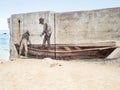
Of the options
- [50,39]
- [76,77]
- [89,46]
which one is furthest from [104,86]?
[50,39]

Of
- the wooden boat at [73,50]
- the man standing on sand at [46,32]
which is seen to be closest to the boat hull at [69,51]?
the wooden boat at [73,50]

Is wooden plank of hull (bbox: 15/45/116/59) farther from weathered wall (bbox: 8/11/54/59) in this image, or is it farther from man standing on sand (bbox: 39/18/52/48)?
weathered wall (bbox: 8/11/54/59)

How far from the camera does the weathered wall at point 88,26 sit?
1166 centimetres

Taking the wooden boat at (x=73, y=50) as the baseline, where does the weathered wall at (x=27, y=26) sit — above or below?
above

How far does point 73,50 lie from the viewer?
12.8 m

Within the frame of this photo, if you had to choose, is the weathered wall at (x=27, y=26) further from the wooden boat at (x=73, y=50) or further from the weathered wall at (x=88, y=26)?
the weathered wall at (x=88, y=26)

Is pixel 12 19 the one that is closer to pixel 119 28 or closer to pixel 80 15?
pixel 80 15

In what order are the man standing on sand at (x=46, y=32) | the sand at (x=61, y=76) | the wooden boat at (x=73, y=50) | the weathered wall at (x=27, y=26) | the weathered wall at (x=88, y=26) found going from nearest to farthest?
the sand at (x=61, y=76)
the weathered wall at (x=88, y=26)
the wooden boat at (x=73, y=50)
the man standing on sand at (x=46, y=32)
the weathered wall at (x=27, y=26)

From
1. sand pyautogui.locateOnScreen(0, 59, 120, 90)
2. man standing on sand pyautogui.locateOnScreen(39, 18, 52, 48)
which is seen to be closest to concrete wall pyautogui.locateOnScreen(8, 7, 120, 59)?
man standing on sand pyautogui.locateOnScreen(39, 18, 52, 48)

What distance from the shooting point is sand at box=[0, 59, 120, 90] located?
29.5 feet

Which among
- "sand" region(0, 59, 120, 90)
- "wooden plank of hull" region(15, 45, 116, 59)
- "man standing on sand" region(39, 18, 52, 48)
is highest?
"man standing on sand" region(39, 18, 52, 48)

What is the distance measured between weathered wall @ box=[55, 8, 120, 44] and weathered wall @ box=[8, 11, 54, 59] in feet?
2.45

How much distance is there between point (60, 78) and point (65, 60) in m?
3.33

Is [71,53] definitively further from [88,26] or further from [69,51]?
[88,26]
